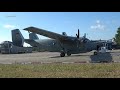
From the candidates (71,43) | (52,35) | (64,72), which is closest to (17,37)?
(52,35)

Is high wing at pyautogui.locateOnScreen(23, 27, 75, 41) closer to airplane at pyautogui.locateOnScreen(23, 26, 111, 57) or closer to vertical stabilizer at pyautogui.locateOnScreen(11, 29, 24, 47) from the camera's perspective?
airplane at pyautogui.locateOnScreen(23, 26, 111, 57)

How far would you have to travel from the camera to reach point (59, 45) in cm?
4197

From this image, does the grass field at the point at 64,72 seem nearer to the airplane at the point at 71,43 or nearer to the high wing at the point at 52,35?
the high wing at the point at 52,35

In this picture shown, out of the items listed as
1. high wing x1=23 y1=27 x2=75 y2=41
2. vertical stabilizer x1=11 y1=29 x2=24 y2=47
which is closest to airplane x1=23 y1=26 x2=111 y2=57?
high wing x1=23 y1=27 x2=75 y2=41

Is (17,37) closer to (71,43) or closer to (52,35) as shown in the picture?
(52,35)

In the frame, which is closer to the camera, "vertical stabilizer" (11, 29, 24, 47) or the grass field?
the grass field

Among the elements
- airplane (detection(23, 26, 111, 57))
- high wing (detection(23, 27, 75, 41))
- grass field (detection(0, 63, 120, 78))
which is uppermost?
high wing (detection(23, 27, 75, 41))

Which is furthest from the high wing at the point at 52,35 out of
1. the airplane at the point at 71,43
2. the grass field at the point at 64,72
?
the grass field at the point at 64,72
